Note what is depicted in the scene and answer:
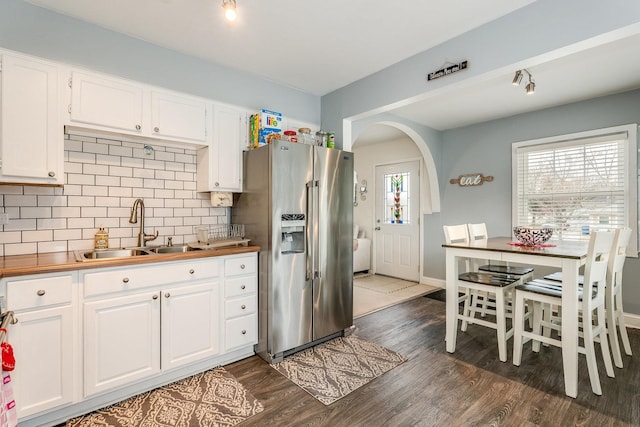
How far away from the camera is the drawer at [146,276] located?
1.92 meters

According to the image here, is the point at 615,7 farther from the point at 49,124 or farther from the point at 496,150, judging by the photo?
the point at 49,124

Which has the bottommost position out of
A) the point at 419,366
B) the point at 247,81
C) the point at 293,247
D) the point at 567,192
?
the point at 419,366

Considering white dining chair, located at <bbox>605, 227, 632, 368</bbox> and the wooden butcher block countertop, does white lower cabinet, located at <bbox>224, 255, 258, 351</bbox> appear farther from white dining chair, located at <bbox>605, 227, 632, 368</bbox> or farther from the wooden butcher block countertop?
white dining chair, located at <bbox>605, 227, 632, 368</bbox>

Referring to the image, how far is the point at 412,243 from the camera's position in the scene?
5.29 meters

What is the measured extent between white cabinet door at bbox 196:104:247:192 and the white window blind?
11.5ft

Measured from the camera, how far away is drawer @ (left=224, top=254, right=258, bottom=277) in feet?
8.18

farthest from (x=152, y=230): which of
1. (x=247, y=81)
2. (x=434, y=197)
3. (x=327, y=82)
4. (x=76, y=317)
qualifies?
(x=434, y=197)

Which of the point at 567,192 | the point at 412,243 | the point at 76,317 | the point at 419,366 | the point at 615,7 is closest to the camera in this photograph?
the point at 615,7

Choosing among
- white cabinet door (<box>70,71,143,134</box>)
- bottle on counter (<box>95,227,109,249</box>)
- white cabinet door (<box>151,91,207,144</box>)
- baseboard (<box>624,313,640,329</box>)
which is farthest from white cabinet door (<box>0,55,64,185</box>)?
baseboard (<box>624,313,640,329</box>)

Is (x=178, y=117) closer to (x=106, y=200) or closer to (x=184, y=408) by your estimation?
(x=106, y=200)

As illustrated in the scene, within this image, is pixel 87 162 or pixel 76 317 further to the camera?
pixel 87 162

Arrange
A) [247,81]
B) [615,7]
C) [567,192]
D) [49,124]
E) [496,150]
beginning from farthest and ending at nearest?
[496,150] < [567,192] < [247,81] < [49,124] < [615,7]

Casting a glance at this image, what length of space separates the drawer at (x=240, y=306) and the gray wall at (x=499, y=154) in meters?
3.30

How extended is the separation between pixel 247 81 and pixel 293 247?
1628mm
